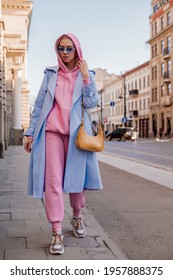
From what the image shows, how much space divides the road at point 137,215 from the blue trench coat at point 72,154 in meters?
0.76

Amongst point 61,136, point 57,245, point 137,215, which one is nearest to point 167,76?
point 137,215

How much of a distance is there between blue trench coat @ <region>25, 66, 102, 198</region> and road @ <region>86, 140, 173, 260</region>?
762 mm

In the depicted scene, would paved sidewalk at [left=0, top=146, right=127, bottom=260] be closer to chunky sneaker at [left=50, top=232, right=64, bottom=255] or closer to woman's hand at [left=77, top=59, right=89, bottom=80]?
chunky sneaker at [left=50, top=232, right=64, bottom=255]

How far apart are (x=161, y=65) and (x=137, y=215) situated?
5965 centimetres

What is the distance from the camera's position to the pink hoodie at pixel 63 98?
14.8ft

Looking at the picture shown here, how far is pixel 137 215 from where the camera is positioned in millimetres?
6348

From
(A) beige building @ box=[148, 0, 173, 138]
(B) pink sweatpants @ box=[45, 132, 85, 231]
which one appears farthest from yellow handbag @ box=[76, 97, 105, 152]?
(A) beige building @ box=[148, 0, 173, 138]

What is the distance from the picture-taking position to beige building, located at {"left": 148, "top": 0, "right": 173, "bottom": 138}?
60.5m

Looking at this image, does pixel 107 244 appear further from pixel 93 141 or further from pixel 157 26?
pixel 157 26

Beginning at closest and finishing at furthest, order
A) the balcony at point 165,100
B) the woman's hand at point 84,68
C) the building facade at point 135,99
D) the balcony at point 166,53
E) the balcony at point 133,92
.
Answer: the woman's hand at point 84,68 < the balcony at point 165,100 < the balcony at point 166,53 < the building facade at point 135,99 < the balcony at point 133,92

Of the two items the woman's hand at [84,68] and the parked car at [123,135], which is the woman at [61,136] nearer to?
the woman's hand at [84,68]

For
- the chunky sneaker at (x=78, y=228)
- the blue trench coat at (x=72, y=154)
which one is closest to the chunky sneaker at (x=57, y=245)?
the blue trench coat at (x=72, y=154)

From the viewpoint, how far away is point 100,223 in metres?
5.91

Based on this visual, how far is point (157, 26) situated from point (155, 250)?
6387 centimetres
